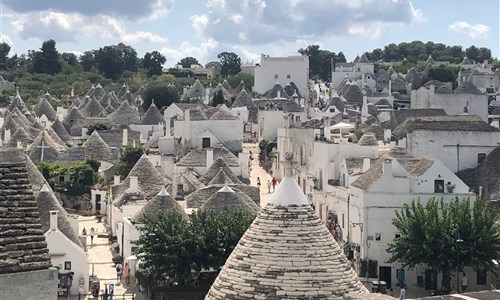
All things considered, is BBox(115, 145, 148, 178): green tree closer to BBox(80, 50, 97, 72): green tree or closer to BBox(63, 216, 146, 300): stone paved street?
BBox(63, 216, 146, 300): stone paved street

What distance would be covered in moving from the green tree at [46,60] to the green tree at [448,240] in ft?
379

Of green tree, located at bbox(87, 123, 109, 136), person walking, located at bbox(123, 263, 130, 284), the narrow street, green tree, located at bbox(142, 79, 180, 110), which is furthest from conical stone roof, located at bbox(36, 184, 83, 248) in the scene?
green tree, located at bbox(142, 79, 180, 110)

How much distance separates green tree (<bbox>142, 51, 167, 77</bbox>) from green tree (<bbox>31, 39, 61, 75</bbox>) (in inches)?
675

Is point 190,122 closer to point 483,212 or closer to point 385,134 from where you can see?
point 385,134

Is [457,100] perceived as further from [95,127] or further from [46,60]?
[46,60]

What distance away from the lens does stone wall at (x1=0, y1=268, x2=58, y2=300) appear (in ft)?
38.9

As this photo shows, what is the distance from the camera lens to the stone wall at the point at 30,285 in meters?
11.8

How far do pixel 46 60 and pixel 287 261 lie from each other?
13663 centimetres

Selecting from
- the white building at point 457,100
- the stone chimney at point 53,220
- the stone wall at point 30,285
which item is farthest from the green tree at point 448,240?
the white building at point 457,100

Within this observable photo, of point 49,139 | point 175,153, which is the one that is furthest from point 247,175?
point 49,139

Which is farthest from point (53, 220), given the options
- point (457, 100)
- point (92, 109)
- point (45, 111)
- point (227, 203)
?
point (45, 111)

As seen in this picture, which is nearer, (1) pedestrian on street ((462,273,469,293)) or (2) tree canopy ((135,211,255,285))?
(2) tree canopy ((135,211,255,285))

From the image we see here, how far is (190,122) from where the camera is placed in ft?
214

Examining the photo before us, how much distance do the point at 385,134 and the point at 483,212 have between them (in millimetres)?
21187
